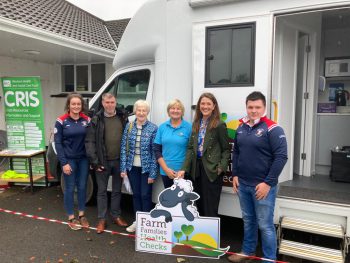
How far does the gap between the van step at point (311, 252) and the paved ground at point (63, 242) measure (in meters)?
0.68

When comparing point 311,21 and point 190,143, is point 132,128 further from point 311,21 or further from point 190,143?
point 311,21

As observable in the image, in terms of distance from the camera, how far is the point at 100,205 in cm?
415

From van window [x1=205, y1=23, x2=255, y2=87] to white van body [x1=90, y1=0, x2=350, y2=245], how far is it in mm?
51

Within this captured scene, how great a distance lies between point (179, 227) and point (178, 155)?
748 mm

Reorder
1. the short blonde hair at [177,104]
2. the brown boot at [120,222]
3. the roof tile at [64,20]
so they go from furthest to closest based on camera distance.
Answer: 1. the roof tile at [64,20]
2. the brown boot at [120,222]
3. the short blonde hair at [177,104]

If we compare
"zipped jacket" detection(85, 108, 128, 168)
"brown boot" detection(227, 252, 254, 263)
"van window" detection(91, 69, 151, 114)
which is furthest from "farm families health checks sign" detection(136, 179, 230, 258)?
"van window" detection(91, 69, 151, 114)

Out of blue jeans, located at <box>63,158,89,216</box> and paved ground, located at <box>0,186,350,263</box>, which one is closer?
paved ground, located at <box>0,186,350,263</box>

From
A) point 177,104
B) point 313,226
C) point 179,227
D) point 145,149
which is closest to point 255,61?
point 177,104

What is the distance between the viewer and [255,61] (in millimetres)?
3283

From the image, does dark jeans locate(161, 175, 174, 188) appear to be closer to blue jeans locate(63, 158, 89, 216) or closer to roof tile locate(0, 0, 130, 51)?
blue jeans locate(63, 158, 89, 216)

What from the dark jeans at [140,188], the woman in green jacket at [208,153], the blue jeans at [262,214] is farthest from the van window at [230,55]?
the dark jeans at [140,188]

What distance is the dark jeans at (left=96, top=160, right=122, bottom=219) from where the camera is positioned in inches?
159

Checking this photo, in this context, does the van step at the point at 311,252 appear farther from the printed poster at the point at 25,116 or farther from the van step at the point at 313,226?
the printed poster at the point at 25,116

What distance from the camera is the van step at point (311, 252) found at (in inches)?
117
